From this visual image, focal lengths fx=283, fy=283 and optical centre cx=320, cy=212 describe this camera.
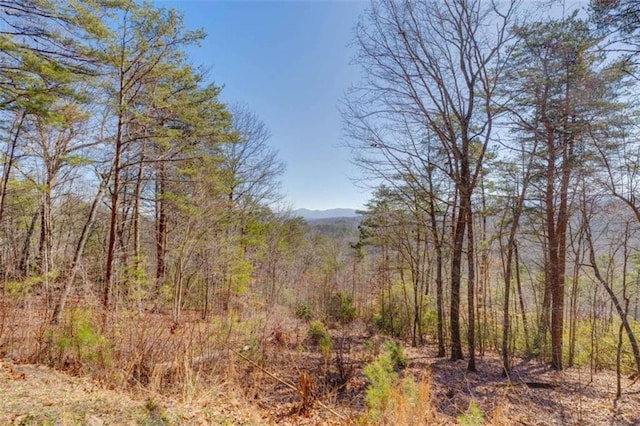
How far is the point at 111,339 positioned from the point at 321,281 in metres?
10.3

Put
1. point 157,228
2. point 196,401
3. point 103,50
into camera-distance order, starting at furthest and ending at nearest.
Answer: point 157,228, point 103,50, point 196,401

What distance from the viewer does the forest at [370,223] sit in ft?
12.8

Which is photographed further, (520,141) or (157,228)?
(157,228)

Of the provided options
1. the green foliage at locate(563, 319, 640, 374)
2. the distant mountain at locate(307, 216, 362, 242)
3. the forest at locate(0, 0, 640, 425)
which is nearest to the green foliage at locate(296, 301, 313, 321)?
the forest at locate(0, 0, 640, 425)

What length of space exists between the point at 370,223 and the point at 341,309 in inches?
142

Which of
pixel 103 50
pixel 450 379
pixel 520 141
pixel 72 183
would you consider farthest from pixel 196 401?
pixel 72 183

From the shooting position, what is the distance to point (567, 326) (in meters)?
8.09

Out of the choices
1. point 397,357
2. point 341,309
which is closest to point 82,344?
point 397,357

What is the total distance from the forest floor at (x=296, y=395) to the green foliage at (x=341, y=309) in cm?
370

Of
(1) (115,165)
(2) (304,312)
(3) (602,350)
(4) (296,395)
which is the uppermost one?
(1) (115,165)

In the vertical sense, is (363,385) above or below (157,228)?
below

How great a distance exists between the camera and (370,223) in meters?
11.5

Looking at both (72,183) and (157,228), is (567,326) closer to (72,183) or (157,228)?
(157,228)

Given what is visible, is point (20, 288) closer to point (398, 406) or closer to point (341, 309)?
point (398, 406)
